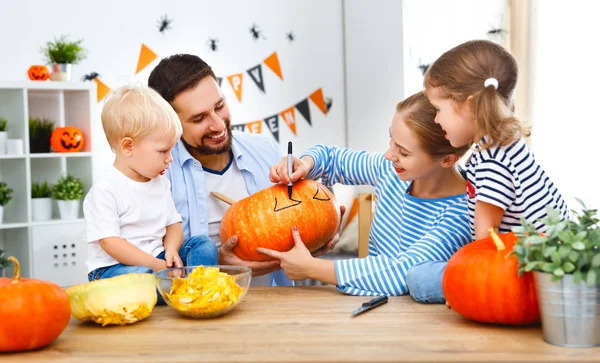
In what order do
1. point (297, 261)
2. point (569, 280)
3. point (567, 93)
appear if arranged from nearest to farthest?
point (569, 280)
point (297, 261)
point (567, 93)

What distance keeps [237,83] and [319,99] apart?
762 millimetres

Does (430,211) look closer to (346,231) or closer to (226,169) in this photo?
(226,169)

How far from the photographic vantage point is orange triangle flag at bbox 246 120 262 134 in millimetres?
5789

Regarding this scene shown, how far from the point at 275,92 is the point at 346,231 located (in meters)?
1.52

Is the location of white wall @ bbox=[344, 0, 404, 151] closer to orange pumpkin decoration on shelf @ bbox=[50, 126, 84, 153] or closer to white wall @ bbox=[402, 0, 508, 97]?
white wall @ bbox=[402, 0, 508, 97]

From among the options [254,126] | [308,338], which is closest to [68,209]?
[254,126]

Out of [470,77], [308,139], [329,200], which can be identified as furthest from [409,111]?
[308,139]

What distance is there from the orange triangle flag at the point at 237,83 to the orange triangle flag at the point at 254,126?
219 mm

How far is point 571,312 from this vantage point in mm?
1064

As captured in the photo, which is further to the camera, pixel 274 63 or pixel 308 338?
pixel 274 63

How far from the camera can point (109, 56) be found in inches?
204

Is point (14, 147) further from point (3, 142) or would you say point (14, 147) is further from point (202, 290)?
point (202, 290)

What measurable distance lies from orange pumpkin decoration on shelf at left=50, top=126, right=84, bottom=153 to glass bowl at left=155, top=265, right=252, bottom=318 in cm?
339

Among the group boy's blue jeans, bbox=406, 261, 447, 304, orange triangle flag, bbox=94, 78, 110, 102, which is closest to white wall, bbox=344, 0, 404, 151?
orange triangle flag, bbox=94, 78, 110, 102
